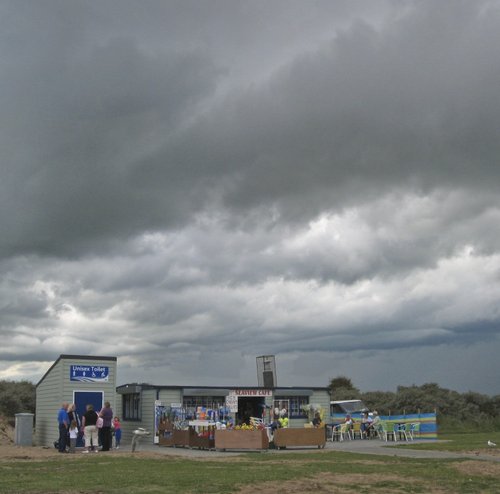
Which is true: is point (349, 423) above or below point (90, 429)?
below

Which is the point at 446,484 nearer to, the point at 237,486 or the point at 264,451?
the point at 237,486

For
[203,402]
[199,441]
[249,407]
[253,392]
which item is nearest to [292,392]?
[253,392]

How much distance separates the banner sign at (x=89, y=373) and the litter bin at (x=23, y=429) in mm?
2864

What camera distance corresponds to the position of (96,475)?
14555 millimetres

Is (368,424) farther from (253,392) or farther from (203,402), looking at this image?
(203,402)

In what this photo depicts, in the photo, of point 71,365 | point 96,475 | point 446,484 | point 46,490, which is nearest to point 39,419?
point 71,365

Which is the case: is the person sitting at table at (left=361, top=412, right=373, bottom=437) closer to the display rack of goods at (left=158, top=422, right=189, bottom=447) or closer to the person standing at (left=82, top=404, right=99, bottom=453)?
the display rack of goods at (left=158, top=422, right=189, bottom=447)

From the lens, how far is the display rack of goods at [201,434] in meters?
24.8

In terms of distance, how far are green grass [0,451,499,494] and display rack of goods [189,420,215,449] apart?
17.9 feet

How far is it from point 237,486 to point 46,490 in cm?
329

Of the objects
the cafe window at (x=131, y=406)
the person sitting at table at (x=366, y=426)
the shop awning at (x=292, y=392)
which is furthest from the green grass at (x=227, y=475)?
the shop awning at (x=292, y=392)

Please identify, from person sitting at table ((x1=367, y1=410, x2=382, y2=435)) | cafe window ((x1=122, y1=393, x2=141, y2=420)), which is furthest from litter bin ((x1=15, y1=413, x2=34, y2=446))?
person sitting at table ((x1=367, y1=410, x2=382, y2=435))

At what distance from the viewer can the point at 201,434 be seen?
83.5 feet

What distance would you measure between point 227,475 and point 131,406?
20165 millimetres
